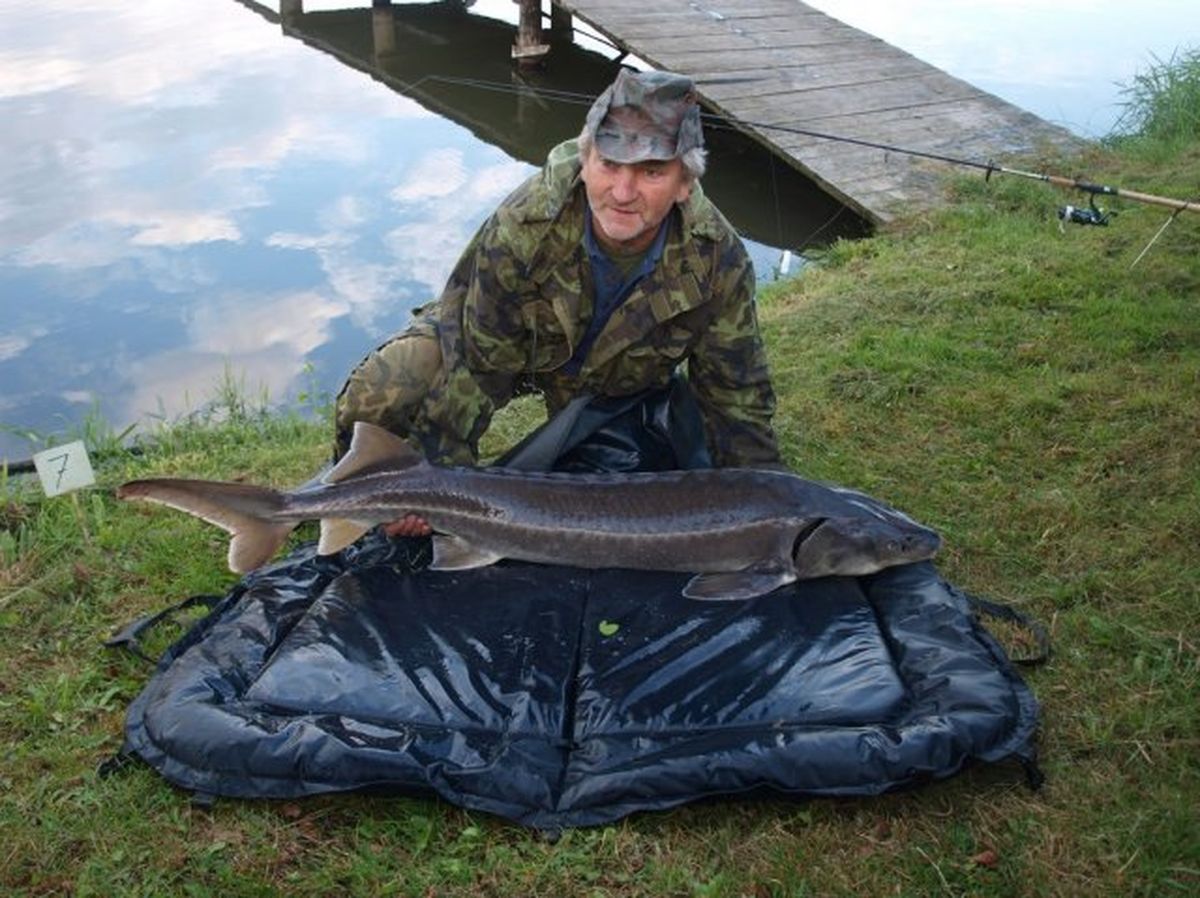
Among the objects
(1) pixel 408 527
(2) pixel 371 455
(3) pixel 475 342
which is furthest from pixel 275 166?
(1) pixel 408 527

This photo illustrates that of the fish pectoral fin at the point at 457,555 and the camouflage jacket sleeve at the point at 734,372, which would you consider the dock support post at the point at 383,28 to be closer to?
the camouflage jacket sleeve at the point at 734,372

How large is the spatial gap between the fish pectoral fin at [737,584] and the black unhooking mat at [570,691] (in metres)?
0.03

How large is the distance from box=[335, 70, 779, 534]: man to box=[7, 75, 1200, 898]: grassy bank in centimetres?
79

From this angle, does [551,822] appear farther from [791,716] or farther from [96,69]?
[96,69]

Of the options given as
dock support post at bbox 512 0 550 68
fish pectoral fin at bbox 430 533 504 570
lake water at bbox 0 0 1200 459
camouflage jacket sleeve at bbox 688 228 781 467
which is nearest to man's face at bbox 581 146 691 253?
camouflage jacket sleeve at bbox 688 228 781 467

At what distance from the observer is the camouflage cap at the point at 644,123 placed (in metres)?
3.67

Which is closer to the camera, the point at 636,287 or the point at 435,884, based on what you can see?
the point at 435,884

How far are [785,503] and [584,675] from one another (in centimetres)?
90

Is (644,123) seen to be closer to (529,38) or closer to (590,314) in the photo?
(590,314)

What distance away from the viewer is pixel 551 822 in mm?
2904

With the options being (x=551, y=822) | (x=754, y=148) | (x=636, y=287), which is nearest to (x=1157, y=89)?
(x=754, y=148)

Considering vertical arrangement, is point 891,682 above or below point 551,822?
above

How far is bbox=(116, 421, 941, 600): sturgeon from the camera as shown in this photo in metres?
3.69

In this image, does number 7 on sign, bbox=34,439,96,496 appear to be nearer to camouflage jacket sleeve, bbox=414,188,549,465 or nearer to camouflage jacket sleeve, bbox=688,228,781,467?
camouflage jacket sleeve, bbox=414,188,549,465
